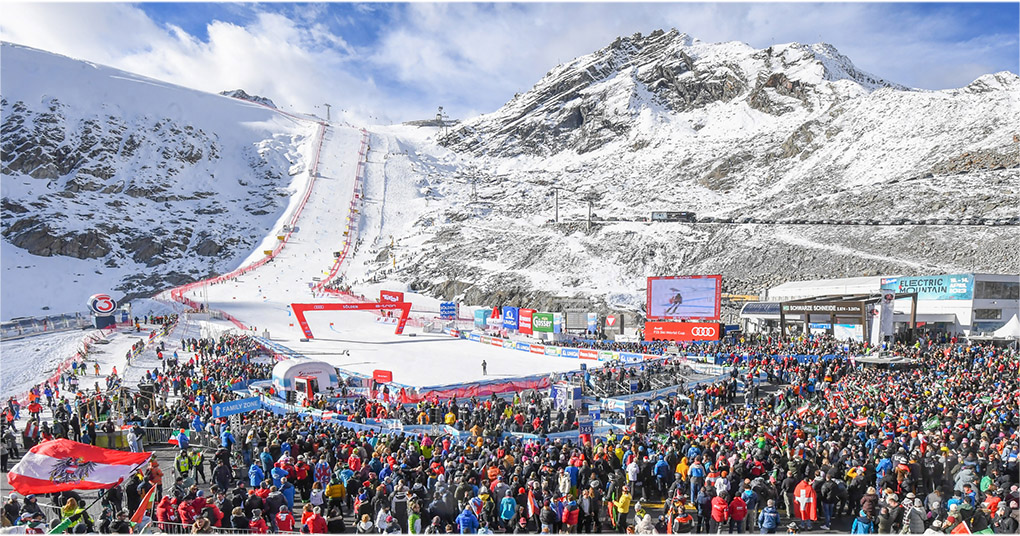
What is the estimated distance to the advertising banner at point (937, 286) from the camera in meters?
34.5

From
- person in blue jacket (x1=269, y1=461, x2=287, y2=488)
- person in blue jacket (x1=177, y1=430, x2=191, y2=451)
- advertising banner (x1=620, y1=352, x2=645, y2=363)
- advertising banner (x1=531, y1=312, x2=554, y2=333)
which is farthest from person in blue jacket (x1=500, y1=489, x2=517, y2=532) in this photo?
advertising banner (x1=531, y1=312, x2=554, y2=333)

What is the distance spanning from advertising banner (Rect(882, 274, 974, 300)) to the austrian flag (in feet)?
134

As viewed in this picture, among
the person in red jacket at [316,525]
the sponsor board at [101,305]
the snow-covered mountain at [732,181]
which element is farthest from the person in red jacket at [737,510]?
the snow-covered mountain at [732,181]

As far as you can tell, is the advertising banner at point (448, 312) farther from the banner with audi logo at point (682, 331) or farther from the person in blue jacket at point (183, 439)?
the person in blue jacket at point (183, 439)

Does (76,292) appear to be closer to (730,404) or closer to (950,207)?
(730,404)

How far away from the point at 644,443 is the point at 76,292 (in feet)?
252

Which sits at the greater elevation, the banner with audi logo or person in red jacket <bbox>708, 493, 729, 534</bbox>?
the banner with audi logo

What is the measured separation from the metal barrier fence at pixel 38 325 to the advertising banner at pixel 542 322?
31.4 m

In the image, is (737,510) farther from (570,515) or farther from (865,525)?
(570,515)

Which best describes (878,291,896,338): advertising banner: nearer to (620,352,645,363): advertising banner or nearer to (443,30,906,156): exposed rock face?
(620,352,645,363): advertising banner

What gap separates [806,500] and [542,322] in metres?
31.2

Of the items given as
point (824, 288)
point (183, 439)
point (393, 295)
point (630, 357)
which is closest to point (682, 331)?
point (630, 357)

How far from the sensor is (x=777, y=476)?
35.9ft

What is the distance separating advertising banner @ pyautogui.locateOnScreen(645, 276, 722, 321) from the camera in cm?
3719
